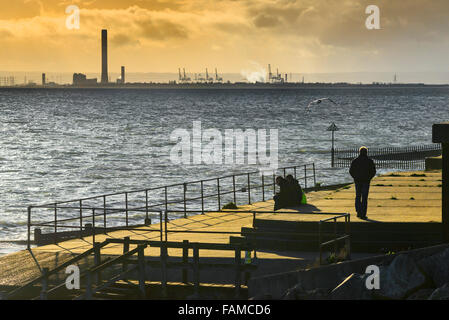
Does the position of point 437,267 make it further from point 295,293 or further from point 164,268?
point 164,268

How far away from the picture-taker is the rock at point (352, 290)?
1388 centimetres

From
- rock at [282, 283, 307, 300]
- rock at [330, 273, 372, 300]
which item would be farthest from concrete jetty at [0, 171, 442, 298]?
rock at [330, 273, 372, 300]

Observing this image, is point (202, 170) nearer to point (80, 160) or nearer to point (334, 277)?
point (80, 160)

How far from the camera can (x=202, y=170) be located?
57094 mm

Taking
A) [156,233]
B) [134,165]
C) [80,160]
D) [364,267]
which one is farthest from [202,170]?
[364,267]

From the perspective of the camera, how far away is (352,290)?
14.0m

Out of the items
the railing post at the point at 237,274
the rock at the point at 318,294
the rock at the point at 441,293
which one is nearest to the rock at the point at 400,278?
the rock at the point at 441,293

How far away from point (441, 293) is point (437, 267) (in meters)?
1.10

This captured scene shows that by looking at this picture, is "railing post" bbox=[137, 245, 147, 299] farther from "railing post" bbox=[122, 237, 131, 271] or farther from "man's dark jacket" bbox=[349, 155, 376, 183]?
"man's dark jacket" bbox=[349, 155, 376, 183]

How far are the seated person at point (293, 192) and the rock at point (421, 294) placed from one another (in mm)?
7505

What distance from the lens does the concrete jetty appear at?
17312mm

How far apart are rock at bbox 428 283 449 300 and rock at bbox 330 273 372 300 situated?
109 centimetres
